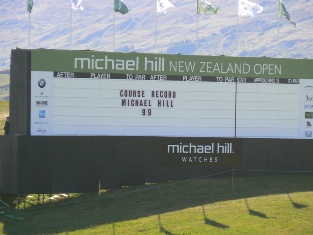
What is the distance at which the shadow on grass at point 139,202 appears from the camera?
27.0 meters

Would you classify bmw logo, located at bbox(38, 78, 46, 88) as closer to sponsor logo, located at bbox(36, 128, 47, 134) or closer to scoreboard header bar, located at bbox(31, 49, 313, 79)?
scoreboard header bar, located at bbox(31, 49, 313, 79)

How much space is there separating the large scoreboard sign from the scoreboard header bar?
0.04 m

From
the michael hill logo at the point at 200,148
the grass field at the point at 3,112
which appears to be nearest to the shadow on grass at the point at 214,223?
the michael hill logo at the point at 200,148

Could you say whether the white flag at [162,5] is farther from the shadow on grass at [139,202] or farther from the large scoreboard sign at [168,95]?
the shadow on grass at [139,202]

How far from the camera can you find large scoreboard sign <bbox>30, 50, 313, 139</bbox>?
31969 mm

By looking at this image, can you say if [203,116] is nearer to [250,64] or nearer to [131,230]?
[250,64]

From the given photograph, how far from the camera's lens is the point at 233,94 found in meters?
33.2

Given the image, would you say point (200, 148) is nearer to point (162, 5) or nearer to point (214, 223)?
point (214, 223)

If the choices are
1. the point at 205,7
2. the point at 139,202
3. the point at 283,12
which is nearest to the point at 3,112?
the point at 205,7

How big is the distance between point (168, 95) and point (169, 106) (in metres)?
0.50

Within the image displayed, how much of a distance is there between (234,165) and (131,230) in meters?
9.24

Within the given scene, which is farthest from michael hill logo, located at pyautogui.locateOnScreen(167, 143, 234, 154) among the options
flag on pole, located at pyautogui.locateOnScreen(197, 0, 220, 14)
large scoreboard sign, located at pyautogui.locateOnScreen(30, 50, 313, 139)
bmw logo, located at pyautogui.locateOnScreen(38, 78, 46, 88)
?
flag on pole, located at pyautogui.locateOnScreen(197, 0, 220, 14)

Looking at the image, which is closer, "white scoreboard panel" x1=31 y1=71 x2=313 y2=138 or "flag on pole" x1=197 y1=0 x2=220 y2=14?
"white scoreboard panel" x1=31 y1=71 x2=313 y2=138

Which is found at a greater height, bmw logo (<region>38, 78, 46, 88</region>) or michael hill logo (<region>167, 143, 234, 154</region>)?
bmw logo (<region>38, 78, 46, 88</region>)
